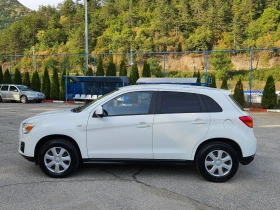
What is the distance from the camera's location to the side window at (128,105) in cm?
559

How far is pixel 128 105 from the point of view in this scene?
563cm

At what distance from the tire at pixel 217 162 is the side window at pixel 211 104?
0.57m

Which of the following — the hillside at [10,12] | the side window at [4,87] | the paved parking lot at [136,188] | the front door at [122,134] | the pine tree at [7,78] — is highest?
the hillside at [10,12]

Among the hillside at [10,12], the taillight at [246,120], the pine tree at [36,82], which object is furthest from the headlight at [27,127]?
the hillside at [10,12]

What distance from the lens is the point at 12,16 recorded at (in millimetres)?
131000

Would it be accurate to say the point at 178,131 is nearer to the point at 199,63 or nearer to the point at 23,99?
the point at 23,99

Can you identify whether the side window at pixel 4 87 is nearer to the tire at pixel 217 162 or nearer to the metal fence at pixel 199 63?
the metal fence at pixel 199 63

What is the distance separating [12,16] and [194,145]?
140207 mm

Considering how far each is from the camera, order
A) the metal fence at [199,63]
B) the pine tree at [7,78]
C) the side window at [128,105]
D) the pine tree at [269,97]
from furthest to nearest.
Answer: the metal fence at [199,63]
the pine tree at [7,78]
the pine tree at [269,97]
the side window at [128,105]

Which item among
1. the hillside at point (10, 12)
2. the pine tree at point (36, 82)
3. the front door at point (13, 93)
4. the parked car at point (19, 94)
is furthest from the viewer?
the hillside at point (10, 12)

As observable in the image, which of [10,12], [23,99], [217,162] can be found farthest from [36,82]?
[10,12]

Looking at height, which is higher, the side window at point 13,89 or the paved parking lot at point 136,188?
the side window at point 13,89

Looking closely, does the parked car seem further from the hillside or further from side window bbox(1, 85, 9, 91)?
the hillside

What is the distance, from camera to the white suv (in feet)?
18.0
